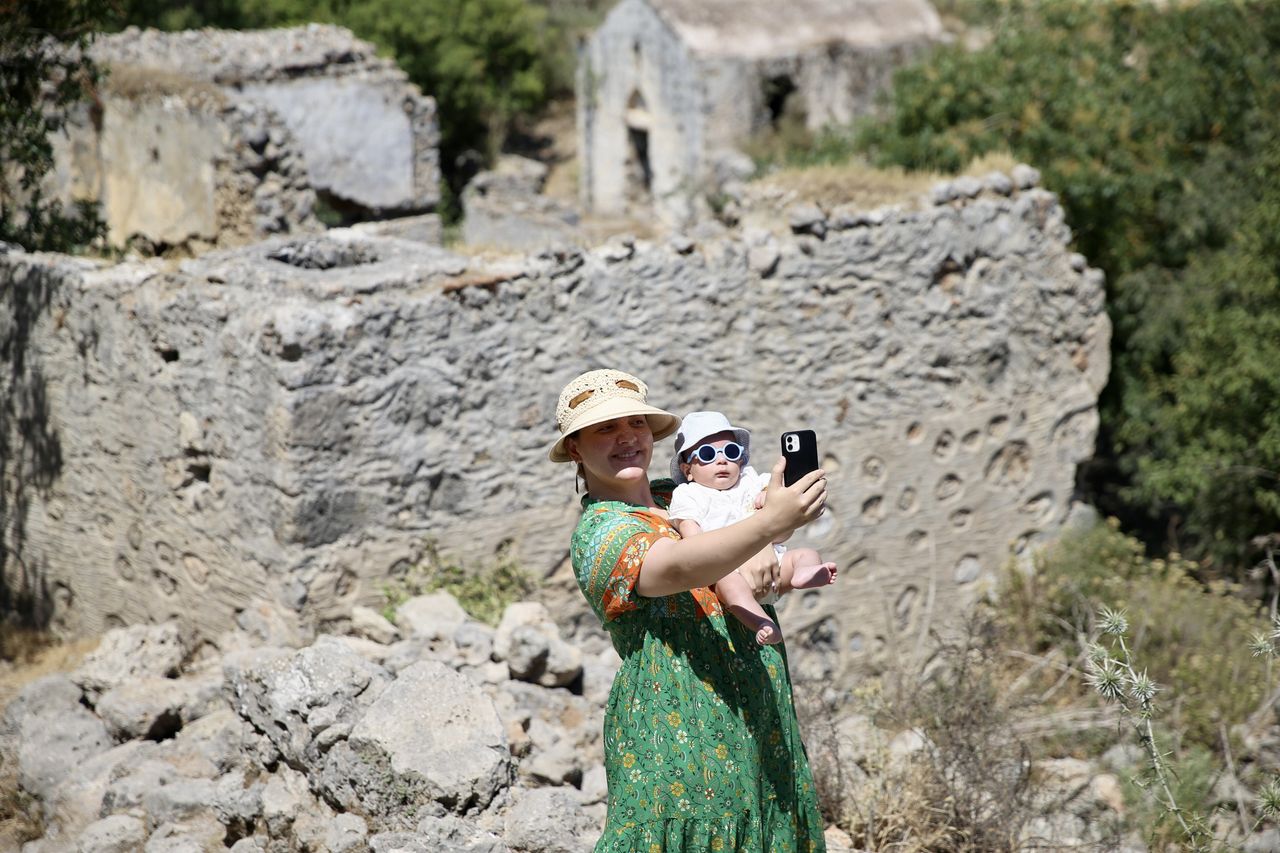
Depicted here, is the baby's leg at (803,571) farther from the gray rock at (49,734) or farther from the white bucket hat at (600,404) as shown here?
the gray rock at (49,734)

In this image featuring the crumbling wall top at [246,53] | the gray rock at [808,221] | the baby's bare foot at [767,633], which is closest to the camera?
the baby's bare foot at [767,633]

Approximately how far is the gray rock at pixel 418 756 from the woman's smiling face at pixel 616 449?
1.42 metres

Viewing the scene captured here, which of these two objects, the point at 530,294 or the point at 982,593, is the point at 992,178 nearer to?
the point at 982,593

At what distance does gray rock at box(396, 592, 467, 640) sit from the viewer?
17.9ft

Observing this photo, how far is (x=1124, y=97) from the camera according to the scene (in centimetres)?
1026

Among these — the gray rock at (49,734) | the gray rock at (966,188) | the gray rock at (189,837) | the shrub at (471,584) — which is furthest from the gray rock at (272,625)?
the gray rock at (966,188)

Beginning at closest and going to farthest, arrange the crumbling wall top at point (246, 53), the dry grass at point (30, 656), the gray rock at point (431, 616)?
the gray rock at point (431, 616) → the dry grass at point (30, 656) → the crumbling wall top at point (246, 53)

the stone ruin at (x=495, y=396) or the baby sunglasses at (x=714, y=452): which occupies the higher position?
the baby sunglasses at (x=714, y=452)

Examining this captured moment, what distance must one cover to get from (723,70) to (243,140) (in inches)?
429

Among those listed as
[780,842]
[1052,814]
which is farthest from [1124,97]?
[780,842]

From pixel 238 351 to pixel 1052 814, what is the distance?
12.4ft

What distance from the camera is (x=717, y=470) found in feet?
10.4

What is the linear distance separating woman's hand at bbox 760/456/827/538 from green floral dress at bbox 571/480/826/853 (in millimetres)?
395

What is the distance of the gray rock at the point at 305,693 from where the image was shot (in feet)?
14.1
